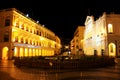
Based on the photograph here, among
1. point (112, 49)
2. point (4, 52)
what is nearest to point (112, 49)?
point (112, 49)

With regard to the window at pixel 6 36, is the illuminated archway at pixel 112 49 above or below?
below

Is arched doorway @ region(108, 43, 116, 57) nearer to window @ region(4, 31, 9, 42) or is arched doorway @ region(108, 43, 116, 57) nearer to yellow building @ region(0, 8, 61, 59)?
yellow building @ region(0, 8, 61, 59)

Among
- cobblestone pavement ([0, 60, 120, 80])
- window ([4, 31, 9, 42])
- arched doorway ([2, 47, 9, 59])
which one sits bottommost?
cobblestone pavement ([0, 60, 120, 80])

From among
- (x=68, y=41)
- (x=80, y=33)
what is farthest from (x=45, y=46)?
(x=68, y=41)

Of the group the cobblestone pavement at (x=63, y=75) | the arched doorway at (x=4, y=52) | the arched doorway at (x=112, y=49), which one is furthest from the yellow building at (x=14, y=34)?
the cobblestone pavement at (x=63, y=75)

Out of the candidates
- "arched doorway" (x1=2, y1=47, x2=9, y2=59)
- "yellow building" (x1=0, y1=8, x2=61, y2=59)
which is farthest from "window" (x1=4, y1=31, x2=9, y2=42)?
"arched doorway" (x1=2, y1=47, x2=9, y2=59)

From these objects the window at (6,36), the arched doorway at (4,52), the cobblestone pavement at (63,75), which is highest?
the window at (6,36)

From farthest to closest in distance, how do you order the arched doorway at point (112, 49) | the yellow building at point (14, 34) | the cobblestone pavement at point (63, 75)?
the yellow building at point (14, 34), the arched doorway at point (112, 49), the cobblestone pavement at point (63, 75)

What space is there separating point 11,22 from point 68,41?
133 meters

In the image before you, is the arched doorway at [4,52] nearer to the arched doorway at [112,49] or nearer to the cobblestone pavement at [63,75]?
the arched doorway at [112,49]

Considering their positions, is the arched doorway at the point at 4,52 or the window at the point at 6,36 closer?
the window at the point at 6,36

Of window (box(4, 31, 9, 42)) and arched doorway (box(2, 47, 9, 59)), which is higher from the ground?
window (box(4, 31, 9, 42))

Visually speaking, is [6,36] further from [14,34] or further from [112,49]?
[112,49]

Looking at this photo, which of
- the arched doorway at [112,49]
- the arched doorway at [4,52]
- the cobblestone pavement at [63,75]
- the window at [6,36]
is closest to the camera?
the cobblestone pavement at [63,75]
